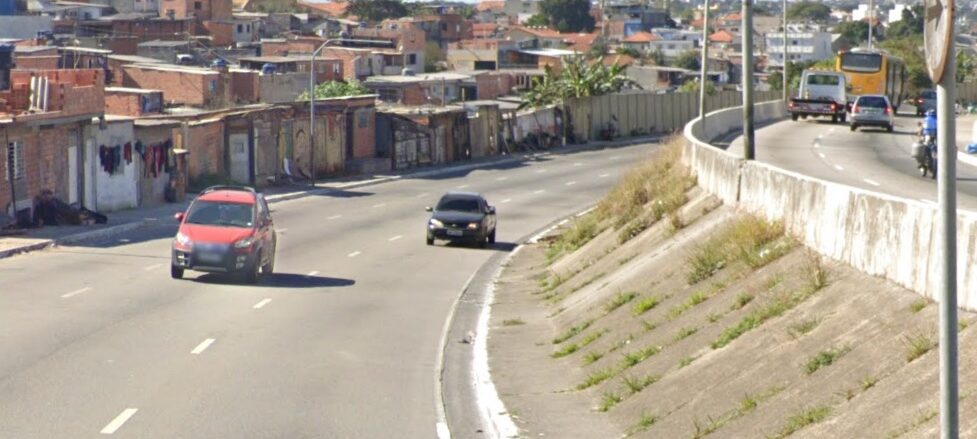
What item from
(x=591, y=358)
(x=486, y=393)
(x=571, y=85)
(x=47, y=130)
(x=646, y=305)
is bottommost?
(x=486, y=393)

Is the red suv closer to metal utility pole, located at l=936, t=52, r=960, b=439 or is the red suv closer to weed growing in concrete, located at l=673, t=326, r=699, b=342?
weed growing in concrete, located at l=673, t=326, r=699, b=342

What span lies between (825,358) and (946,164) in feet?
23.2

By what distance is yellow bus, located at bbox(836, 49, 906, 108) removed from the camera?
240 ft

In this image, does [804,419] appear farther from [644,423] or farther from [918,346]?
[644,423]

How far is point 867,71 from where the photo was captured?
73250 mm

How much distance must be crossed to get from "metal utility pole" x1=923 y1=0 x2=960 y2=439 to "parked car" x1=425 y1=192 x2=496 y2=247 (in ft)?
109

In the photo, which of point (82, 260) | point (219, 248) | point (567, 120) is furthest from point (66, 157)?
point (567, 120)

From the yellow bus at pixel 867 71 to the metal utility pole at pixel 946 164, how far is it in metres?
67.3

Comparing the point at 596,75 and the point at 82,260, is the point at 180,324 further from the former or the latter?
the point at 596,75

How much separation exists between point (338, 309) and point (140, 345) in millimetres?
5889

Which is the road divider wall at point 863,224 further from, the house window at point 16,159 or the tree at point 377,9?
the tree at point 377,9

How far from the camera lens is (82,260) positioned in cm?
3334

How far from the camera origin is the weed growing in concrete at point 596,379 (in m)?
17.5

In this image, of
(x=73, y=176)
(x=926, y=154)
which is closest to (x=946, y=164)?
(x=926, y=154)
